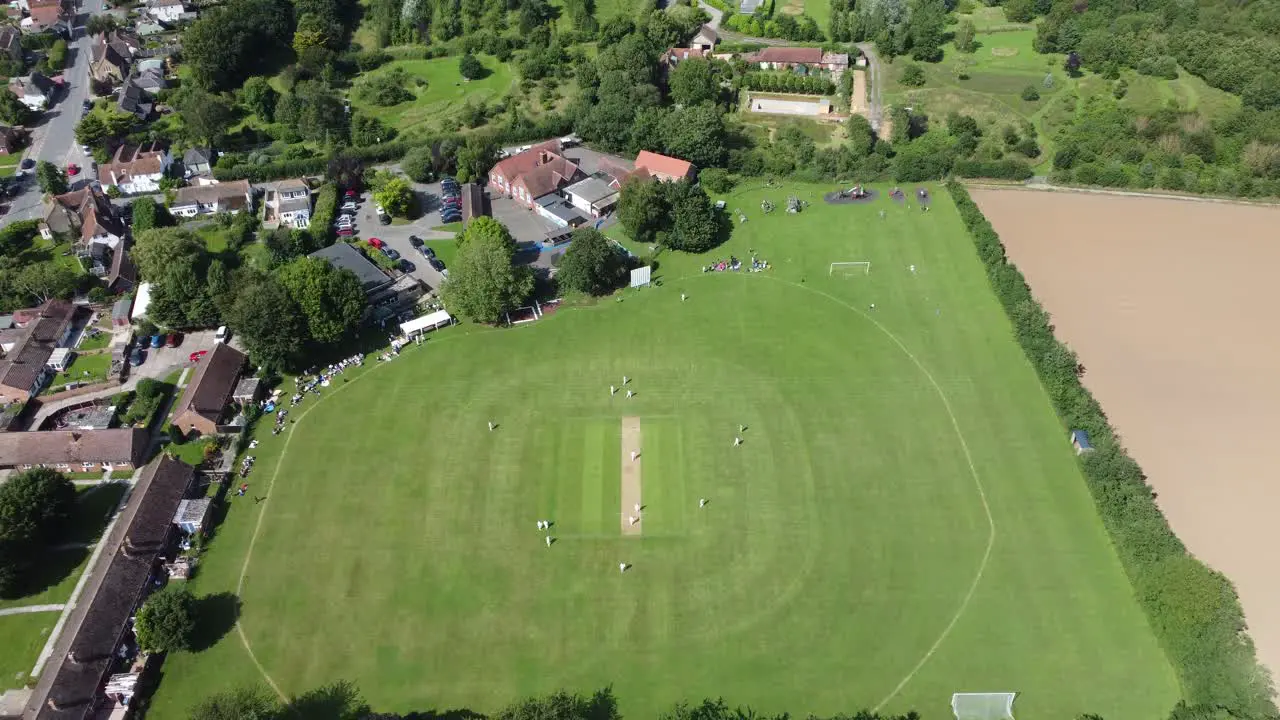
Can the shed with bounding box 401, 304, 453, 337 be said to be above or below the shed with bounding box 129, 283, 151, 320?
above

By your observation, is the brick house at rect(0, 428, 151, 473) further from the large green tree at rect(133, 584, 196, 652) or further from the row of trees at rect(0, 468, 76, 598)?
the large green tree at rect(133, 584, 196, 652)

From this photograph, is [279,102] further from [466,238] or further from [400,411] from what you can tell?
[400,411]

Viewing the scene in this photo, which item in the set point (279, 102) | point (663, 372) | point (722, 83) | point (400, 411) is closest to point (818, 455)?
point (663, 372)

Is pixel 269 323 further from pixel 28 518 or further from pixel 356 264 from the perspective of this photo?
pixel 28 518

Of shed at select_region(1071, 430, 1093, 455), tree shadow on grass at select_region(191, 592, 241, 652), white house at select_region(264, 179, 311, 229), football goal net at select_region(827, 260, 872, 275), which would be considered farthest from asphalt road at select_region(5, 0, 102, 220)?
shed at select_region(1071, 430, 1093, 455)

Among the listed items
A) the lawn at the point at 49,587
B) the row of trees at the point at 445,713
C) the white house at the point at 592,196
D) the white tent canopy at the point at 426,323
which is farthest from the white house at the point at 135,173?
the row of trees at the point at 445,713
